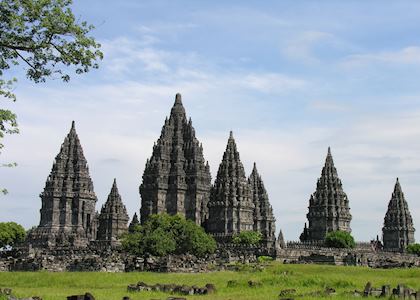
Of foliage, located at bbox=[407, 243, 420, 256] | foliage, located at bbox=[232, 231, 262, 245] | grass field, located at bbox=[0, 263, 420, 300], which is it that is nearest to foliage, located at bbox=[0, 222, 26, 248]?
foliage, located at bbox=[232, 231, 262, 245]

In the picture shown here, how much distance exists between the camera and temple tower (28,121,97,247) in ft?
430

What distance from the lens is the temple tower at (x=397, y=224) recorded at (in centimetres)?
14750

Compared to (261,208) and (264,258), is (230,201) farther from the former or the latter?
(264,258)

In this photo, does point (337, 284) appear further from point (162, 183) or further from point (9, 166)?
point (162, 183)

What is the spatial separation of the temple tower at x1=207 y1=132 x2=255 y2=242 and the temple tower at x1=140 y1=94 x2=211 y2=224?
7.68 m

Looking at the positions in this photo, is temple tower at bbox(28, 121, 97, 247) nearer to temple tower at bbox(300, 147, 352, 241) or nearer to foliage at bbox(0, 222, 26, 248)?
foliage at bbox(0, 222, 26, 248)

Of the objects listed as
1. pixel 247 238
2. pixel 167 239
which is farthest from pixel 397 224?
pixel 167 239

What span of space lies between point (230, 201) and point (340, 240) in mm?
21539

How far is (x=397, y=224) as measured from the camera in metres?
148

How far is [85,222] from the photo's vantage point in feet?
444

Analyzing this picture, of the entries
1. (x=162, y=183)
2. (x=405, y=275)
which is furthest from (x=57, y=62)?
(x=162, y=183)

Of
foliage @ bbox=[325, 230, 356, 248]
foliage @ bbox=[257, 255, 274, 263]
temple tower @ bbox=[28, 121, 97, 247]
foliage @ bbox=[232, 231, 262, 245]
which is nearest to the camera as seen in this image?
foliage @ bbox=[257, 255, 274, 263]

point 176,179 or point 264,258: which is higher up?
point 176,179

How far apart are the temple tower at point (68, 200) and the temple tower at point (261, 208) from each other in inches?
1202
